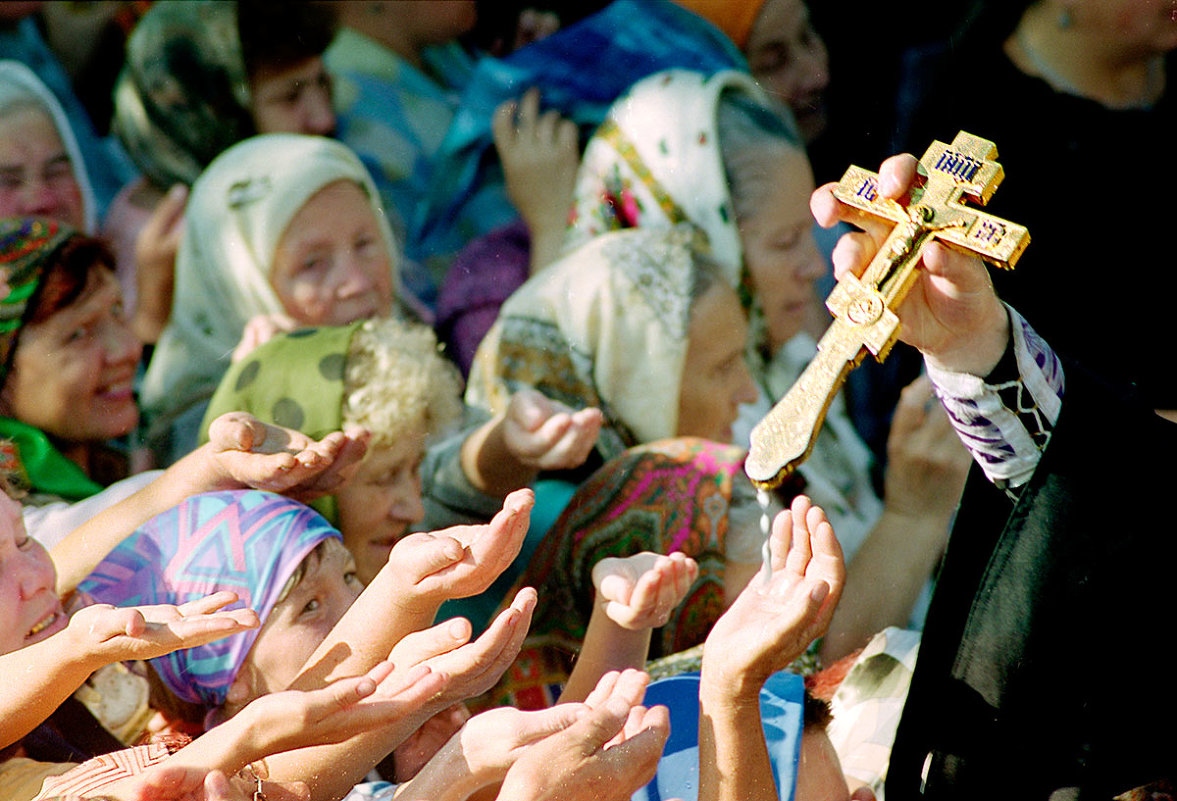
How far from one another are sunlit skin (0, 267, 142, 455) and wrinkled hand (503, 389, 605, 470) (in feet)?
2.17

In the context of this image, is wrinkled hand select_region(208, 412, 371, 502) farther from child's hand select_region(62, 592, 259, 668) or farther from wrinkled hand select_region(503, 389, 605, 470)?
child's hand select_region(62, 592, 259, 668)

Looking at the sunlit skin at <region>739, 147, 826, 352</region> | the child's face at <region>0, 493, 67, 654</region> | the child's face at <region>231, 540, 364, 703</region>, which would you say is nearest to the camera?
the child's face at <region>0, 493, 67, 654</region>

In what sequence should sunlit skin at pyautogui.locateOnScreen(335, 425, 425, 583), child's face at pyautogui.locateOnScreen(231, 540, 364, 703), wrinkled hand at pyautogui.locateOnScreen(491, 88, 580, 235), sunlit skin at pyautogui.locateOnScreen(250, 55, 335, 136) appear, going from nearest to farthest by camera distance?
child's face at pyautogui.locateOnScreen(231, 540, 364, 703) → sunlit skin at pyautogui.locateOnScreen(335, 425, 425, 583) → wrinkled hand at pyautogui.locateOnScreen(491, 88, 580, 235) → sunlit skin at pyautogui.locateOnScreen(250, 55, 335, 136)

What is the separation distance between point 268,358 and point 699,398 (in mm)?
727

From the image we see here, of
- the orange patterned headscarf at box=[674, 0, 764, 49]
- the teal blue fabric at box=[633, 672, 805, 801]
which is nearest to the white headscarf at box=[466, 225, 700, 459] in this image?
the orange patterned headscarf at box=[674, 0, 764, 49]

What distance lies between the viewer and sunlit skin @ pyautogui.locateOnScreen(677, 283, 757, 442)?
2057mm

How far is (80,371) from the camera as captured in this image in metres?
1.92

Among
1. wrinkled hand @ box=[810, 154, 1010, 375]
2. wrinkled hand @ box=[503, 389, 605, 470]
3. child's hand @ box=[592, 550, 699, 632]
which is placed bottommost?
wrinkled hand @ box=[503, 389, 605, 470]

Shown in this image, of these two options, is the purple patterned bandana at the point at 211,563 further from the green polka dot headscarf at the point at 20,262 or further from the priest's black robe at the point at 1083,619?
the priest's black robe at the point at 1083,619

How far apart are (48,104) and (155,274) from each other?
17.5 inches

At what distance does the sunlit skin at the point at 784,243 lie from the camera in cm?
214

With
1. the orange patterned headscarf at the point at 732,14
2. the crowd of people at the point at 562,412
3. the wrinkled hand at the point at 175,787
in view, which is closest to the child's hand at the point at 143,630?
the crowd of people at the point at 562,412

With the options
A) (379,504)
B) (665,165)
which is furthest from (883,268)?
(665,165)

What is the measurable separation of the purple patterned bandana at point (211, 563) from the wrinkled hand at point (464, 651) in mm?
215
